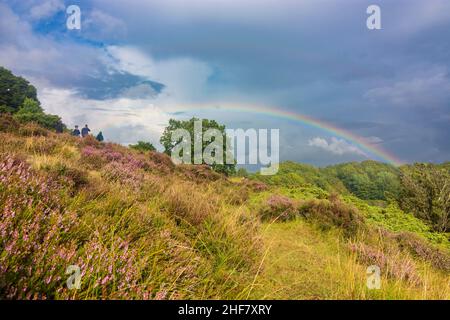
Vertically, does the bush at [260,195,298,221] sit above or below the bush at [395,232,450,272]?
above

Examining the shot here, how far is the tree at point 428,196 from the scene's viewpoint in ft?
Answer: 84.5

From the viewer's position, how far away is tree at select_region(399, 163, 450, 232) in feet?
84.5

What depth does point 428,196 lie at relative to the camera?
28109mm

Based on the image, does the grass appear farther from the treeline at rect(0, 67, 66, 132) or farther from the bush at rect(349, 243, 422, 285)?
A: the treeline at rect(0, 67, 66, 132)


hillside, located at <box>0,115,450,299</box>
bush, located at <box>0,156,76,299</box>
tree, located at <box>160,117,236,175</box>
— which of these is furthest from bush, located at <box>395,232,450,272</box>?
tree, located at <box>160,117,236,175</box>

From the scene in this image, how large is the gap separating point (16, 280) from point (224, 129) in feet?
149

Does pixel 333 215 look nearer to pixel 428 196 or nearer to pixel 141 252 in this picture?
pixel 141 252

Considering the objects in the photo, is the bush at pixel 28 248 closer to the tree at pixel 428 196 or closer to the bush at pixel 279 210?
the bush at pixel 279 210

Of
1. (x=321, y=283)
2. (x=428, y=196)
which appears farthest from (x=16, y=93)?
(x=428, y=196)

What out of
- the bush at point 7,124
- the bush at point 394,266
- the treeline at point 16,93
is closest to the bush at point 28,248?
the bush at point 394,266

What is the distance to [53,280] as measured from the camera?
1.92m
